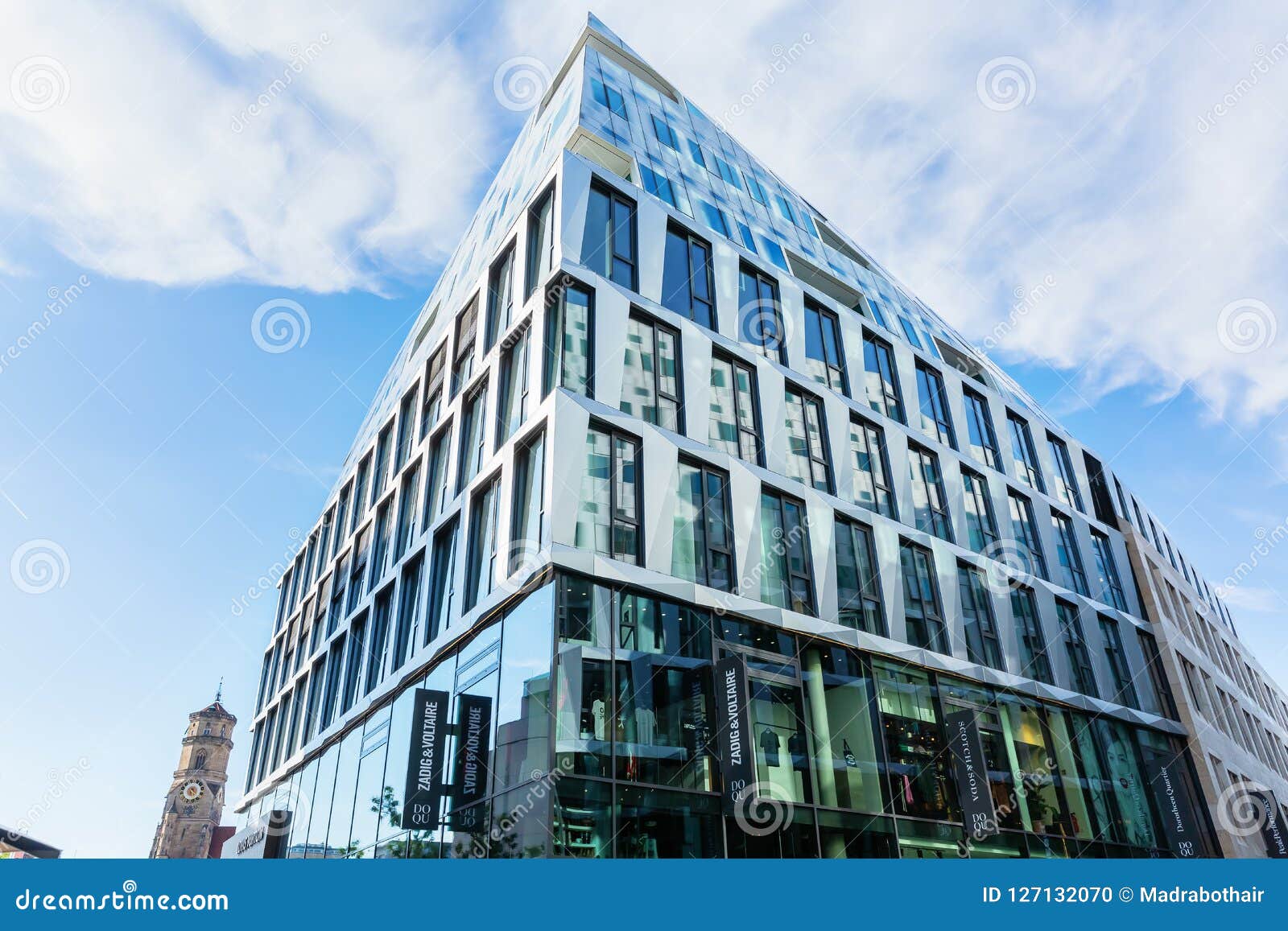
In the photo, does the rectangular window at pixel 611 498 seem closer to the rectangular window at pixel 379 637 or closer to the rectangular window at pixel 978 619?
the rectangular window at pixel 379 637

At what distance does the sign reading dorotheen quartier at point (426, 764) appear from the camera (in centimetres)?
1894

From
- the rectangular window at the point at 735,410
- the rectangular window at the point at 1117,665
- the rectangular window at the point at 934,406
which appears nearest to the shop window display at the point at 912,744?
the rectangular window at the point at 735,410

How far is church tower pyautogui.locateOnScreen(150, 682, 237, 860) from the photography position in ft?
328

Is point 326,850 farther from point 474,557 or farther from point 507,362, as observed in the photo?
point 507,362

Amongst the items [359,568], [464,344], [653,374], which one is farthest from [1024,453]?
[359,568]

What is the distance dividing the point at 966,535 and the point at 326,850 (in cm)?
2451

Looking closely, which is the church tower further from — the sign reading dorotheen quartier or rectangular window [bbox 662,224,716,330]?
rectangular window [bbox 662,224,716,330]

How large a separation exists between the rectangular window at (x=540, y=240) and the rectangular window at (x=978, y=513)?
18.0 meters

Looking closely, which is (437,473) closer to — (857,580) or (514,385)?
(514,385)

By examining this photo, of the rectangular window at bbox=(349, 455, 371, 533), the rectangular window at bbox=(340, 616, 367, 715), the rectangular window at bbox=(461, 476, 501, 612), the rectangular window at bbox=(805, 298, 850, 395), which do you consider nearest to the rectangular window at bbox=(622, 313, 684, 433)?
the rectangular window at bbox=(461, 476, 501, 612)

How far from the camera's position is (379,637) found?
28203mm

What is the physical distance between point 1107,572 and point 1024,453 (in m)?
6.38

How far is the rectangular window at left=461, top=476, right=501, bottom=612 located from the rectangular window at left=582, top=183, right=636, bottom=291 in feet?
22.3

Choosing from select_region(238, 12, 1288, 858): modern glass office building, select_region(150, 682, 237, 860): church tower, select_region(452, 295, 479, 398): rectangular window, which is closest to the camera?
select_region(238, 12, 1288, 858): modern glass office building
